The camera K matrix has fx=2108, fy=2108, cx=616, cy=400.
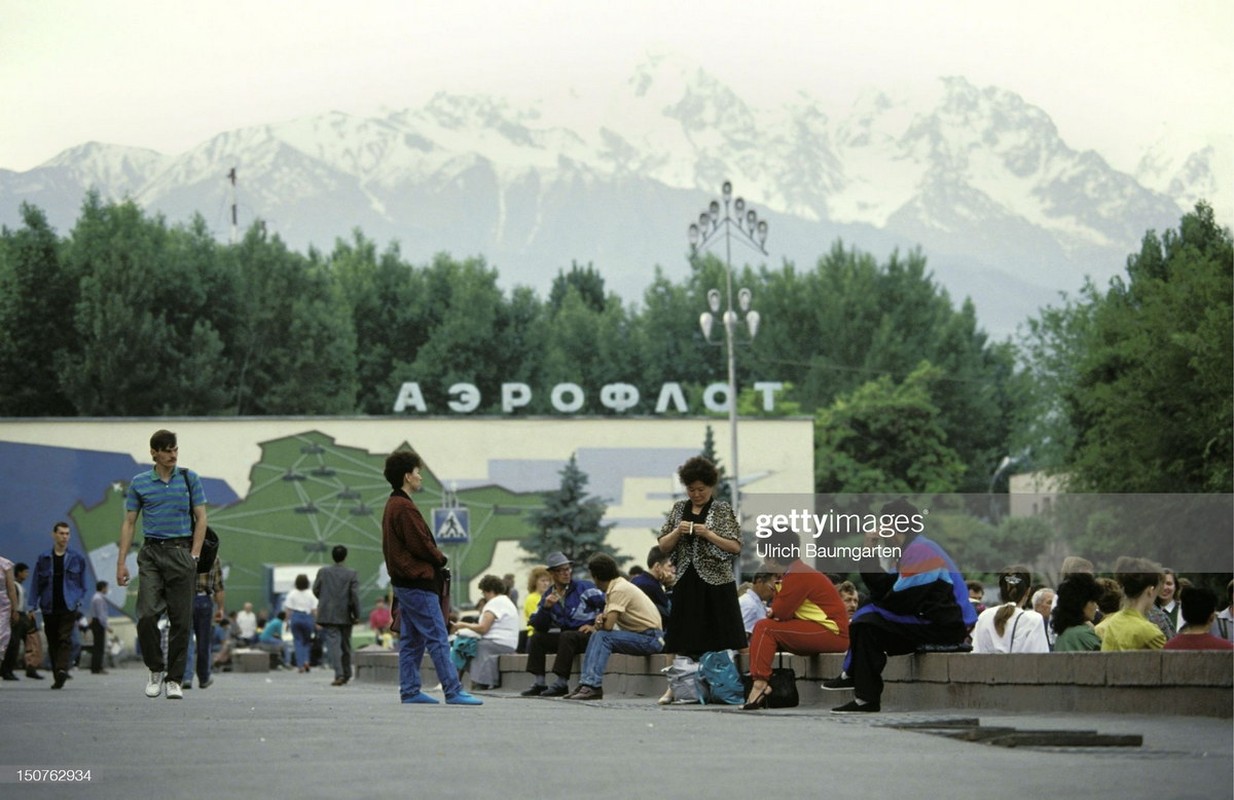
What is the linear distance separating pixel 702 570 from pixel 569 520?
150ft

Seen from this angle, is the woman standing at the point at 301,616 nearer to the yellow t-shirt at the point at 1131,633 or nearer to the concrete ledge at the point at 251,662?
the concrete ledge at the point at 251,662

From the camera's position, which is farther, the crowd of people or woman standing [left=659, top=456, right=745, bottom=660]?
woman standing [left=659, top=456, right=745, bottom=660]

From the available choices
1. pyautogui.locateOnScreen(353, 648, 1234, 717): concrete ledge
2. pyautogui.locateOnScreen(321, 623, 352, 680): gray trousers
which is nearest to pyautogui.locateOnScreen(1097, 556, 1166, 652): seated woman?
pyautogui.locateOnScreen(353, 648, 1234, 717): concrete ledge

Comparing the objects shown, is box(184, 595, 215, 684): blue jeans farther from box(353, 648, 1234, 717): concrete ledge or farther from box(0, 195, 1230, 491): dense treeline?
box(0, 195, 1230, 491): dense treeline

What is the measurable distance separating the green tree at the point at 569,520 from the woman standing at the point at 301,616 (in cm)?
2283

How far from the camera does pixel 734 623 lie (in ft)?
49.2

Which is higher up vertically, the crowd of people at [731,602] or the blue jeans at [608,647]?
the crowd of people at [731,602]

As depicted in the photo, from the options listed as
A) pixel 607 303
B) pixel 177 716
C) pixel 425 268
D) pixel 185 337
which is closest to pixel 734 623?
pixel 177 716

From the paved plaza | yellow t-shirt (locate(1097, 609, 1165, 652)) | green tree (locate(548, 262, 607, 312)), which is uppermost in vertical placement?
green tree (locate(548, 262, 607, 312))

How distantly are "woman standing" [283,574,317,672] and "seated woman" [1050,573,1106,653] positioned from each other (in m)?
21.7

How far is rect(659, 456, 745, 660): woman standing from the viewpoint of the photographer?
48.1 ft

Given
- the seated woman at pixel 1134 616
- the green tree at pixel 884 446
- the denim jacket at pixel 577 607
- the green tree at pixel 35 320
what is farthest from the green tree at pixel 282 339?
the seated woman at pixel 1134 616

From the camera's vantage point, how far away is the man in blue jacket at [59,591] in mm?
20844

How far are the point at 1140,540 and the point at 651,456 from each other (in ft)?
71.4
